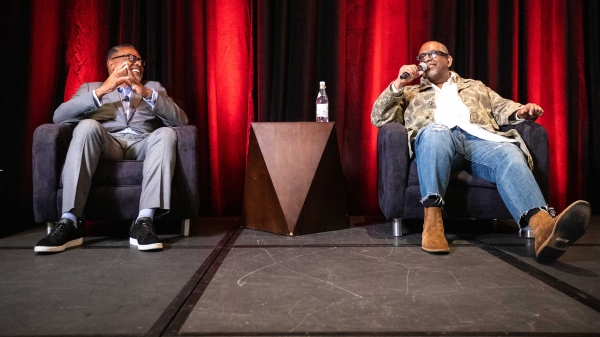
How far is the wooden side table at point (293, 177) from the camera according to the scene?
7.69 ft

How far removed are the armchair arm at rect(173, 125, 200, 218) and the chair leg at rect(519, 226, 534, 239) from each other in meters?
1.62

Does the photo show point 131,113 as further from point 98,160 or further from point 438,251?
point 438,251

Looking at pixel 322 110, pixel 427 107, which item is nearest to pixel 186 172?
pixel 322 110

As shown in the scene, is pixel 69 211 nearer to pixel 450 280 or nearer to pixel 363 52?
pixel 450 280

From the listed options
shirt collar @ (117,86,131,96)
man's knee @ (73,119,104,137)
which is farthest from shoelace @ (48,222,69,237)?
shirt collar @ (117,86,131,96)

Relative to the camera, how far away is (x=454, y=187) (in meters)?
2.18

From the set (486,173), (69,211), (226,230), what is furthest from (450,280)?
(69,211)

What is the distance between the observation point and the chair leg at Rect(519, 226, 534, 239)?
2195 mm

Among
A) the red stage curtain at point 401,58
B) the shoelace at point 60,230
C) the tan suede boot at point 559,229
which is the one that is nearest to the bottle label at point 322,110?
the red stage curtain at point 401,58

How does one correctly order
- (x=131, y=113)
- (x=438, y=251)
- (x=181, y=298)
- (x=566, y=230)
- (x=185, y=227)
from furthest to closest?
(x=131, y=113), (x=185, y=227), (x=438, y=251), (x=566, y=230), (x=181, y=298)

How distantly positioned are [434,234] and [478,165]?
48 cm

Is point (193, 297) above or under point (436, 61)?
under

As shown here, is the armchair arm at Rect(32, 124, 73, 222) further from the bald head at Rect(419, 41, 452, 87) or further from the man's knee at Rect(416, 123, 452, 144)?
the bald head at Rect(419, 41, 452, 87)

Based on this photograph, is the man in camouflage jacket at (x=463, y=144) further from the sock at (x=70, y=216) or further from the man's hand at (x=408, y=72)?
the sock at (x=70, y=216)
